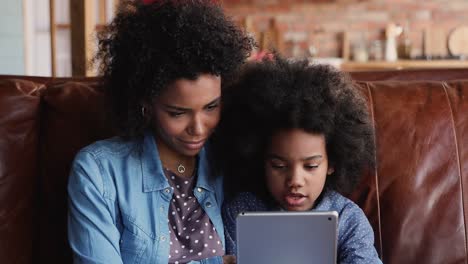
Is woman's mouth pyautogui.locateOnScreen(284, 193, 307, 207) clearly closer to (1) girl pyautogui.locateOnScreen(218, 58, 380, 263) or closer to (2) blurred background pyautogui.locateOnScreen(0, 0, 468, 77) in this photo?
(1) girl pyautogui.locateOnScreen(218, 58, 380, 263)

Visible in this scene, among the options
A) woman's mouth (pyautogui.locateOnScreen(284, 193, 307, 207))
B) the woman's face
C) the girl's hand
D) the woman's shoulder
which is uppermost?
the woman's face

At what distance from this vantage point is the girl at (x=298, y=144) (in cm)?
131

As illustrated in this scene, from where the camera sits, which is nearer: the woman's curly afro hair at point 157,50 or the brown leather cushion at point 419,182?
the woman's curly afro hair at point 157,50

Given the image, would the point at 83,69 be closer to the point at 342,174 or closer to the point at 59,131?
the point at 59,131

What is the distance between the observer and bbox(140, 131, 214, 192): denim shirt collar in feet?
4.42

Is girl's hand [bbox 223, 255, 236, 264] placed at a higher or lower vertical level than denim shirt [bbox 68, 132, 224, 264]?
lower

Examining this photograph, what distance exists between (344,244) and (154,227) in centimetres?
38

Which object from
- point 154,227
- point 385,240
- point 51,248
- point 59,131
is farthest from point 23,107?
point 385,240

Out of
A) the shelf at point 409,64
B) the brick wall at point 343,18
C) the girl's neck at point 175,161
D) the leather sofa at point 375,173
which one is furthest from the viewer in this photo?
the brick wall at point 343,18

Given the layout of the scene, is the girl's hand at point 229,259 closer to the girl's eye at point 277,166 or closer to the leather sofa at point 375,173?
the girl's eye at point 277,166

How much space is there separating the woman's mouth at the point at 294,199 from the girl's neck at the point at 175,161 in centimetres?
22

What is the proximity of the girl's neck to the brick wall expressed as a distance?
394cm

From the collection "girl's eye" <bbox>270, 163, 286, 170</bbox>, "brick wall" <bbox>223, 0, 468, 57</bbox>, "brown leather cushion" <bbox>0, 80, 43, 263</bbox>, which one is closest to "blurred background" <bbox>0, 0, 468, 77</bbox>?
"brick wall" <bbox>223, 0, 468, 57</bbox>

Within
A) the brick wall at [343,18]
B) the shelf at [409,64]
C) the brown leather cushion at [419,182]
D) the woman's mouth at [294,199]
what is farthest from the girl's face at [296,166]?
the brick wall at [343,18]
